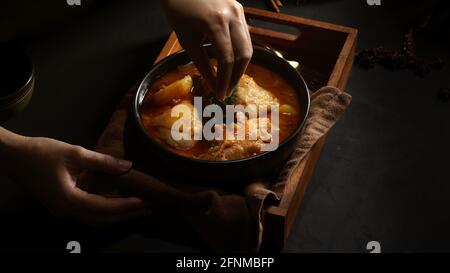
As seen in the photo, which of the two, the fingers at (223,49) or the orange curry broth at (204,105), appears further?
the orange curry broth at (204,105)

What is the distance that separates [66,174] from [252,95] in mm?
452

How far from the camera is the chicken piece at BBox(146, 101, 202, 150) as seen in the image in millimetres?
1456

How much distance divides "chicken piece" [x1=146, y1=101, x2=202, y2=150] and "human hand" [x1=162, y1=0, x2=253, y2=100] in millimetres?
91

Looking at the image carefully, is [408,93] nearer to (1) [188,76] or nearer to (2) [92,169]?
(1) [188,76]

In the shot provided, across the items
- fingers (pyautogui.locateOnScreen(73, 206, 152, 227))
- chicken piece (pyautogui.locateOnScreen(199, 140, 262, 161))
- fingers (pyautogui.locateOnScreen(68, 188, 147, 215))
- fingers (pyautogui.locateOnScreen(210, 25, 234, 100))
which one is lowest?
fingers (pyautogui.locateOnScreen(73, 206, 152, 227))

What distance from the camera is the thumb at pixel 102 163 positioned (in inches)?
55.2

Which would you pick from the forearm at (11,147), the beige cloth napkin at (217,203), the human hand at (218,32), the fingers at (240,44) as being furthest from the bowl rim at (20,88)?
the fingers at (240,44)

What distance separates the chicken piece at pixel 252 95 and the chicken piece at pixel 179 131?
0.11 metres

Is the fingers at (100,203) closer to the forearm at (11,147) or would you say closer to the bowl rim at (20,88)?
the forearm at (11,147)

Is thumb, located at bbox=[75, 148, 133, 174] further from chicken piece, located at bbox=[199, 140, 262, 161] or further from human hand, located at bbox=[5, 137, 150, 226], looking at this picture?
chicken piece, located at bbox=[199, 140, 262, 161]

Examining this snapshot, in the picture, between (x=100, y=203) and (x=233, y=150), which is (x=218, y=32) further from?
(x=100, y=203)

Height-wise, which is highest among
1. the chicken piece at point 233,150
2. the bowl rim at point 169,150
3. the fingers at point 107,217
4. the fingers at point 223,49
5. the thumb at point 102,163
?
the fingers at point 223,49

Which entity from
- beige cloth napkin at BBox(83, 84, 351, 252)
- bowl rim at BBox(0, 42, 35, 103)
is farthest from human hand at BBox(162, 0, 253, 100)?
bowl rim at BBox(0, 42, 35, 103)

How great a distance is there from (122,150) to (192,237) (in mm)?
264
